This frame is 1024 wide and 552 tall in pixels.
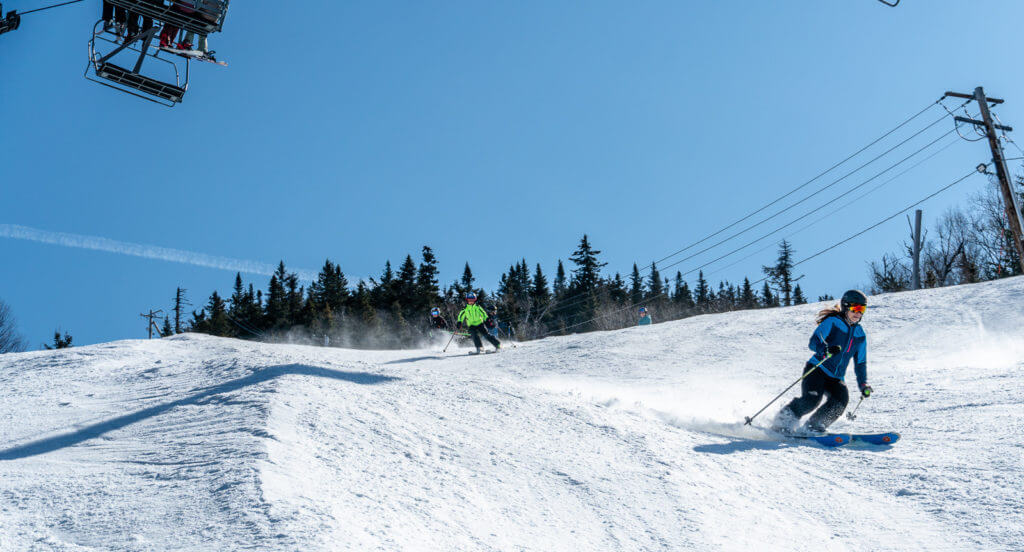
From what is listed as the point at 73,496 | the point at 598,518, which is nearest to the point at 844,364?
the point at 598,518

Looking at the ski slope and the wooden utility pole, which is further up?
the wooden utility pole

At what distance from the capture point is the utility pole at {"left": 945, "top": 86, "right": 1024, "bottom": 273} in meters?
23.1

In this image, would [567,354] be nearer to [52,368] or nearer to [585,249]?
[52,368]

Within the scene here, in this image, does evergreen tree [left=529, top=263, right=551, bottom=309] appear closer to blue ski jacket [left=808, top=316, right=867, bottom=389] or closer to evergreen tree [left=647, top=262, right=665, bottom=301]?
evergreen tree [left=647, top=262, right=665, bottom=301]

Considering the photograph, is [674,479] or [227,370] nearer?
[674,479]

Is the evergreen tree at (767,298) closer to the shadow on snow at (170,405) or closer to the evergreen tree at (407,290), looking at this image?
the evergreen tree at (407,290)

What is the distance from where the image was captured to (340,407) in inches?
283

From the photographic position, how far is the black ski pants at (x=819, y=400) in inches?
325

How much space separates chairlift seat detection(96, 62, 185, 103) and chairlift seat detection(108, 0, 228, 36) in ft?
3.34

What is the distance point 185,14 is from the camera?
40.4ft

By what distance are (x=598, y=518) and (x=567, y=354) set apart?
424 inches

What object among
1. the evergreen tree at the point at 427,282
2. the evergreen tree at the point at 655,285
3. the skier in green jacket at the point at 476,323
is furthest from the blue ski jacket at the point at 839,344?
the evergreen tree at the point at 655,285

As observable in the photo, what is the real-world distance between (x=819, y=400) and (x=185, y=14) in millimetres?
11484

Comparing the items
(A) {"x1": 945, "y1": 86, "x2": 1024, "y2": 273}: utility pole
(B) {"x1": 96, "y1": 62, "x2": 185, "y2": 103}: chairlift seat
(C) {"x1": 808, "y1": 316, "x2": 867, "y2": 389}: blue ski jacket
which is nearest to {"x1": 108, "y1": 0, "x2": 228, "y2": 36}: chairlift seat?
(B) {"x1": 96, "y1": 62, "x2": 185, "y2": 103}: chairlift seat
